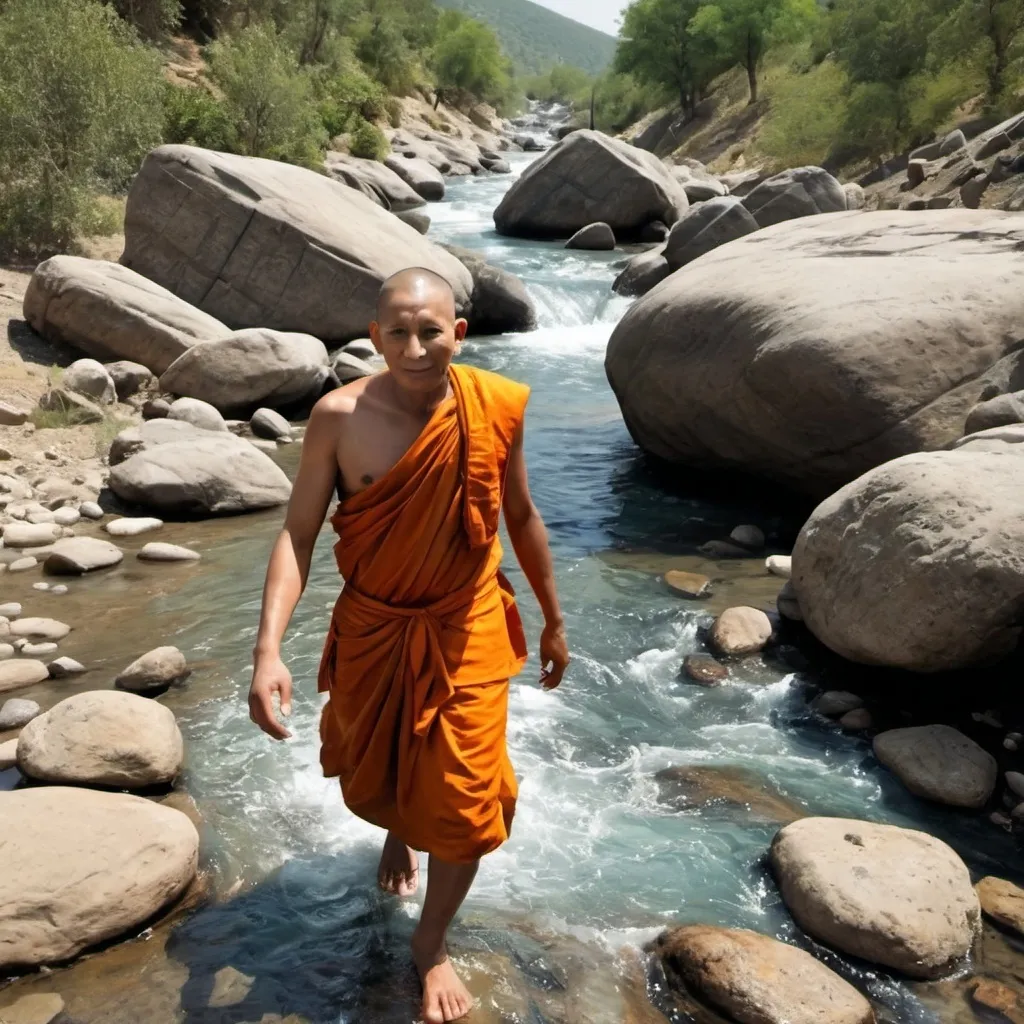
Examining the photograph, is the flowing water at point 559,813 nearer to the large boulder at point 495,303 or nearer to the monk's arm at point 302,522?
the monk's arm at point 302,522

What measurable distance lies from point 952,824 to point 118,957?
3.27 meters

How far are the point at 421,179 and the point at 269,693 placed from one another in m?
26.4

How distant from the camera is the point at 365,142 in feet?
93.9

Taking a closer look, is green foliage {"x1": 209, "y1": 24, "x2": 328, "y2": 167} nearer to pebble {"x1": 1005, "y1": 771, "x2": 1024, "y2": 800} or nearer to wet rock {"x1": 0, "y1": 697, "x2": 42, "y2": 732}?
wet rock {"x1": 0, "y1": 697, "x2": 42, "y2": 732}

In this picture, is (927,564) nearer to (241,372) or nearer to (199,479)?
(199,479)

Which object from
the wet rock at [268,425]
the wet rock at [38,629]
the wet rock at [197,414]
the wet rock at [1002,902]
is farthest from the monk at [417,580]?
the wet rock at [268,425]

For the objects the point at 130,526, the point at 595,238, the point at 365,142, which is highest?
the point at 595,238

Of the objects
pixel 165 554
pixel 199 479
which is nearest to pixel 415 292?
pixel 165 554

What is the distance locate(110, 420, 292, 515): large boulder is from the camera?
773 cm

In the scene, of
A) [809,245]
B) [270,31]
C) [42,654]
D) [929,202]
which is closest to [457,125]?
[270,31]

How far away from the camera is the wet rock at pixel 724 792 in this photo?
4.50 m

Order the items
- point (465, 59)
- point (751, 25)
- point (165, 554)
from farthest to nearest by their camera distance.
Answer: point (465, 59)
point (751, 25)
point (165, 554)

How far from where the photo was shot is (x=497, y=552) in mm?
3191

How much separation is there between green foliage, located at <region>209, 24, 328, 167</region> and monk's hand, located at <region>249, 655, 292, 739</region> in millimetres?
18404
